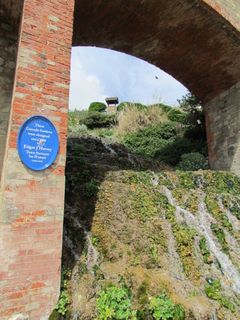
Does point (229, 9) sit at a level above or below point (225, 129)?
above

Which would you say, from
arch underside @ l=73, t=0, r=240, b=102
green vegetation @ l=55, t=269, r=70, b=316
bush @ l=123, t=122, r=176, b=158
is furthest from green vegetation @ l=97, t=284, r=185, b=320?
bush @ l=123, t=122, r=176, b=158

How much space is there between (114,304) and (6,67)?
4467 mm

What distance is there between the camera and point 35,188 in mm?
4008

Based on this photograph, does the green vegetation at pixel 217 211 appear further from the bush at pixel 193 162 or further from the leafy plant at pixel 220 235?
the bush at pixel 193 162

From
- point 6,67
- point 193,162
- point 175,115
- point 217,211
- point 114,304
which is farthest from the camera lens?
point 175,115

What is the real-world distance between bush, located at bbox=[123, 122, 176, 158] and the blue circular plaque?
10067 millimetres

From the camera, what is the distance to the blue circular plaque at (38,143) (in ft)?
13.2

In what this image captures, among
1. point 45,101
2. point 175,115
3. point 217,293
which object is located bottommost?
point 217,293

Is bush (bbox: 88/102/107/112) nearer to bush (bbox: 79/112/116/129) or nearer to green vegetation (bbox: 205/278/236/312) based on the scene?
bush (bbox: 79/112/116/129)

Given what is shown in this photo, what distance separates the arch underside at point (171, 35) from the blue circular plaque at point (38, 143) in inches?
145

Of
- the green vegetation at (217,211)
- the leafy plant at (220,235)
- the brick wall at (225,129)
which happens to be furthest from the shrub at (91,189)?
the brick wall at (225,129)

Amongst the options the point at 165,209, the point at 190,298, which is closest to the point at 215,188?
the point at 165,209

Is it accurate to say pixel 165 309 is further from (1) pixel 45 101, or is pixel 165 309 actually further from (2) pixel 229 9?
(2) pixel 229 9

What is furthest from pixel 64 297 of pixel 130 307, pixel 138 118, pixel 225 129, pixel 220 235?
pixel 138 118
